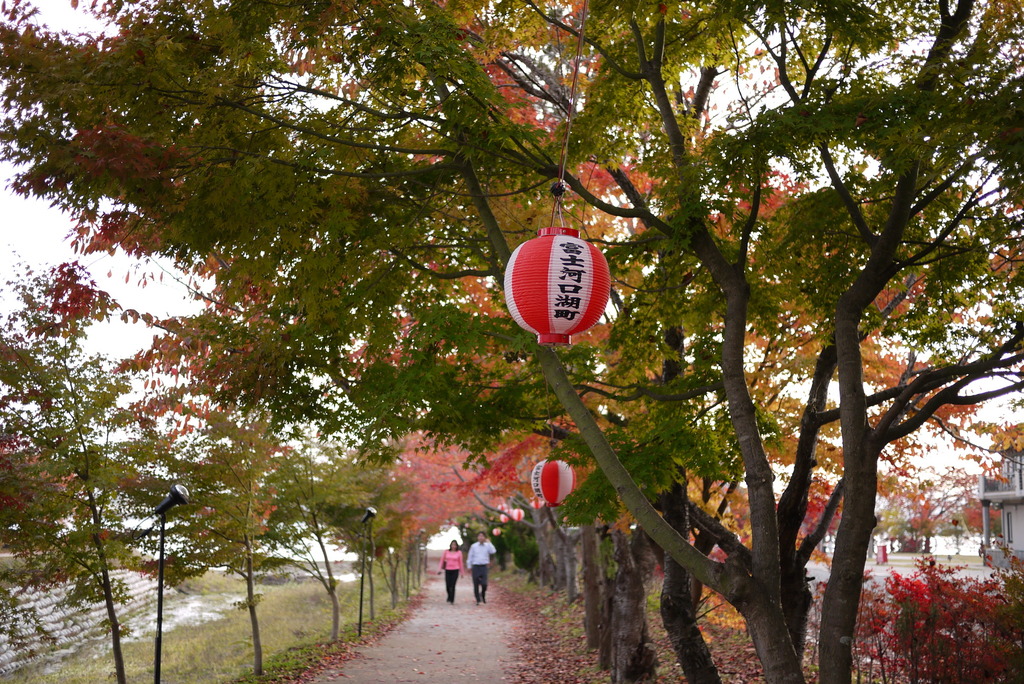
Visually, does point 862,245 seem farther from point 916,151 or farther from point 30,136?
point 30,136

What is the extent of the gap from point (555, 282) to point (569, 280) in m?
0.10

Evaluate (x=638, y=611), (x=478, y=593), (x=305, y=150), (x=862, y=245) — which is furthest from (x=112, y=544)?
(x=478, y=593)

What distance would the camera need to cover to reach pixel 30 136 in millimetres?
6684

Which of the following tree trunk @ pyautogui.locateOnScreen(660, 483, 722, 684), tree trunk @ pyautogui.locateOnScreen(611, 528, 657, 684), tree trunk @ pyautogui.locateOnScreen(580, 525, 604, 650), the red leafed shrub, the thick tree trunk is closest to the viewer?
the red leafed shrub

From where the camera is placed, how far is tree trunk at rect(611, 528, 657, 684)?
11.6m

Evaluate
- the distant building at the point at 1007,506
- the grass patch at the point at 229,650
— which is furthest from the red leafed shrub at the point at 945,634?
the distant building at the point at 1007,506

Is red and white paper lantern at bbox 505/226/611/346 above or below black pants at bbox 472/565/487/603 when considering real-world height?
above

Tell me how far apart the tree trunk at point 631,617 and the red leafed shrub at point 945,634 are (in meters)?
2.88

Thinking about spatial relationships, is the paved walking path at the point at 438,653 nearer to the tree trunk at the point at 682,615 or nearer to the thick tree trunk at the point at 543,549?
the tree trunk at the point at 682,615

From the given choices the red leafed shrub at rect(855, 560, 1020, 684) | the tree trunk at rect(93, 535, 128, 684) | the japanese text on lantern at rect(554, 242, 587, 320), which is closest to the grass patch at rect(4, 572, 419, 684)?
the tree trunk at rect(93, 535, 128, 684)

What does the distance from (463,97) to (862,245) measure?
448 centimetres

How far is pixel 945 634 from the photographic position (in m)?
10.5

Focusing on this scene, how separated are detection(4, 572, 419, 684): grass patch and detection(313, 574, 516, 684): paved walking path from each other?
2.59 ft

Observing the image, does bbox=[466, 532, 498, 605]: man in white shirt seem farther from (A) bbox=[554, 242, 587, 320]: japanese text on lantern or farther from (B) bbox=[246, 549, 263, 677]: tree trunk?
(A) bbox=[554, 242, 587, 320]: japanese text on lantern
